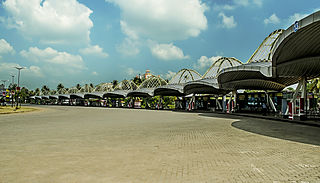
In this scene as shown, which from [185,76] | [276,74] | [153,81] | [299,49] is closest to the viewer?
[299,49]

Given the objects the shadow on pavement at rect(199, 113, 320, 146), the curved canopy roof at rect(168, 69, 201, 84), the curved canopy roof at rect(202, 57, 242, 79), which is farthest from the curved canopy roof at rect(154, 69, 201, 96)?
the shadow on pavement at rect(199, 113, 320, 146)

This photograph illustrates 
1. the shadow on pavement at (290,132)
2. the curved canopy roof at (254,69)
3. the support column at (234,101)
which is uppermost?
the curved canopy roof at (254,69)

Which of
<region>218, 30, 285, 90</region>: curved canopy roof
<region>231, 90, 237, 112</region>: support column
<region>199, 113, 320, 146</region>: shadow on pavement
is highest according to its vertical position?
<region>218, 30, 285, 90</region>: curved canopy roof

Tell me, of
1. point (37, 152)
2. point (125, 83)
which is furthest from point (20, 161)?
point (125, 83)

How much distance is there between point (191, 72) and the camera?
4988cm

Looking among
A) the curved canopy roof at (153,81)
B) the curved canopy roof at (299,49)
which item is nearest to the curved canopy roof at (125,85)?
the curved canopy roof at (153,81)

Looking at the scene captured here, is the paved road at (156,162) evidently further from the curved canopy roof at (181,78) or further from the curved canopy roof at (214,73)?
the curved canopy roof at (181,78)

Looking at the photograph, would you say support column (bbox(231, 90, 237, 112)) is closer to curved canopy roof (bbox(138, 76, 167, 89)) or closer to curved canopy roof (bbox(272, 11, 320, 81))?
curved canopy roof (bbox(272, 11, 320, 81))

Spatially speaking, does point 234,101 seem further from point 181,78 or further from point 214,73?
point 181,78

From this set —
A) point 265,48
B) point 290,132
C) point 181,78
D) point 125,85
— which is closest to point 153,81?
point 181,78

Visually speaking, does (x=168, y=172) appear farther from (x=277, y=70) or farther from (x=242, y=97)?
(x=242, y=97)

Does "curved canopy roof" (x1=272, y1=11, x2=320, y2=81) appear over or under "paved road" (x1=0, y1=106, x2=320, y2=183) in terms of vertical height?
over

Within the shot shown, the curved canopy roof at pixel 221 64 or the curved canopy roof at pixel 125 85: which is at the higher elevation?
the curved canopy roof at pixel 221 64

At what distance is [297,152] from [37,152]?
28.9ft
